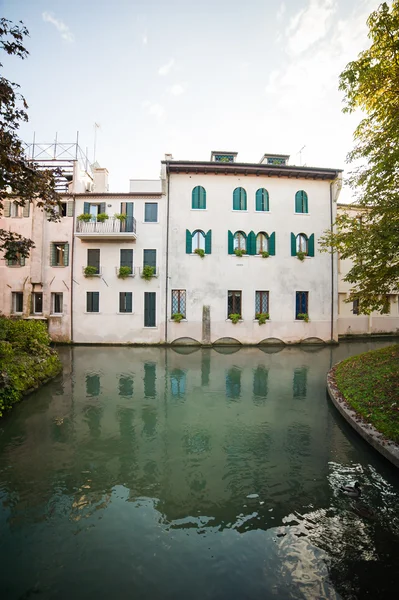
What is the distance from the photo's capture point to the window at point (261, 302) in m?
19.3

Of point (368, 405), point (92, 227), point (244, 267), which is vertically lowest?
point (368, 405)

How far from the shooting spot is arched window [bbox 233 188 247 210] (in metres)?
19.2

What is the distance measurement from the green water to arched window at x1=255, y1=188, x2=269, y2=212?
13.8 metres

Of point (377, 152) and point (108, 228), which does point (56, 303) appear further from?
point (377, 152)

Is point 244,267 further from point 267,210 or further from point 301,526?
point 301,526

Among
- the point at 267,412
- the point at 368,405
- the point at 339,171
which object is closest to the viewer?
the point at 368,405

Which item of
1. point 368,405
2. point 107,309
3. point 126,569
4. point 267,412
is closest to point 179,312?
point 107,309

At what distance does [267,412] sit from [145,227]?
1415 cm

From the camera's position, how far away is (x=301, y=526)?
3922mm

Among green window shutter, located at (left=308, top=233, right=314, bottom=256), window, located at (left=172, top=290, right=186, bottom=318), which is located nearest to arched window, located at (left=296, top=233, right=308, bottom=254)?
green window shutter, located at (left=308, top=233, right=314, bottom=256)

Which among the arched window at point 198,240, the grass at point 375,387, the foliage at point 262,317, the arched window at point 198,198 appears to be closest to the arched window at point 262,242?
the arched window at point 198,240

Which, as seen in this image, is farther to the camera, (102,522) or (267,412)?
(267,412)

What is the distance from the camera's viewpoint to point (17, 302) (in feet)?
63.3

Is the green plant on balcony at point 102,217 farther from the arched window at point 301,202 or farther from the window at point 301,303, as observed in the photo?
the window at point 301,303
